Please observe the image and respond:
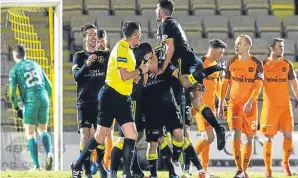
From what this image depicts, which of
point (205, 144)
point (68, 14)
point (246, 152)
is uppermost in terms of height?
point (68, 14)

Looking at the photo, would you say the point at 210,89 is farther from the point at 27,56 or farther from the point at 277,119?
the point at 27,56

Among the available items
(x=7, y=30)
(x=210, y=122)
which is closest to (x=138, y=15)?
(x=7, y=30)

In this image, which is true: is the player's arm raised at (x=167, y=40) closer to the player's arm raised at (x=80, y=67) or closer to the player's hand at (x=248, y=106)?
the player's arm raised at (x=80, y=67)

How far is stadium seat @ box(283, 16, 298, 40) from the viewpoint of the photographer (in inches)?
845

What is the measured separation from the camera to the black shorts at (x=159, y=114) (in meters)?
12.4

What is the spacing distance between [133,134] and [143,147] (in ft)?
17.5

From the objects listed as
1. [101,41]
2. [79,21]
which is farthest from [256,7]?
[101,41]

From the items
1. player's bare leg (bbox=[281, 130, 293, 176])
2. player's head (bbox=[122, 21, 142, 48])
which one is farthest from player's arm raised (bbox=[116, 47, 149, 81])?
player's bare leg (bbox=[281, 130, 293, 176])

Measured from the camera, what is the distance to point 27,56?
18.3m

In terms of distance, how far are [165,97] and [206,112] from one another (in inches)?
29.4

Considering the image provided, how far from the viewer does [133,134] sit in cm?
1166

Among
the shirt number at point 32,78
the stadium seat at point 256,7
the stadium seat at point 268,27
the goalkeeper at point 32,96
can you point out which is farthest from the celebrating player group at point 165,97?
the stadium seat at point 256,7

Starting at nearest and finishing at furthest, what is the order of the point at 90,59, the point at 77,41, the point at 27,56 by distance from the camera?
the point at 90,59 < the point at 27,56 < the point at 77,41

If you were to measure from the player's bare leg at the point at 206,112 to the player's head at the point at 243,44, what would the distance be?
1141 millimetres
